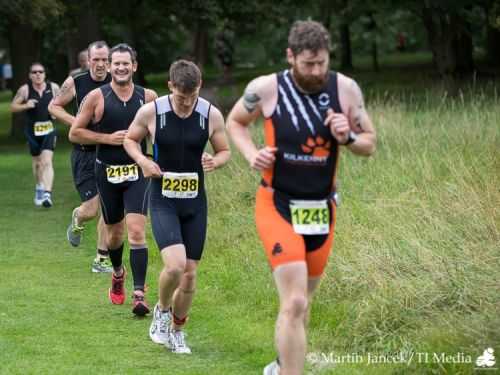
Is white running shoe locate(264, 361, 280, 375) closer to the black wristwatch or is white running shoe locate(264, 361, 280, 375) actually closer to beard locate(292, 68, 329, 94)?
the black wristwatch

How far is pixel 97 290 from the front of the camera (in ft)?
40.2

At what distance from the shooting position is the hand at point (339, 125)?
23.6 feet

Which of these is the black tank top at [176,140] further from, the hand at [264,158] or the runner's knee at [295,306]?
the runner's knee at [295,306]

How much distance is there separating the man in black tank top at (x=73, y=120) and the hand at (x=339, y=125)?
5503 mm

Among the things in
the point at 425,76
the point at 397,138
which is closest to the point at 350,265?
the point at 397,138

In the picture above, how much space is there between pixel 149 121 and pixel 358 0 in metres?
31.0

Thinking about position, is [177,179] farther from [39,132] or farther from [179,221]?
[39,132]

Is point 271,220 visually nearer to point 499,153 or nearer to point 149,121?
point 149,121

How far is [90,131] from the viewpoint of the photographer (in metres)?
11.0

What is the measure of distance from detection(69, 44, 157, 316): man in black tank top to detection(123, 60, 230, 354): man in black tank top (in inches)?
51.3

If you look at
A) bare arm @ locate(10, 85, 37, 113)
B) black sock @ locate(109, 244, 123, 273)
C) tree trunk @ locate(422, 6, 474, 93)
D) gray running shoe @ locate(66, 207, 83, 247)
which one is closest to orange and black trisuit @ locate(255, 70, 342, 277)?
black sock @ locate(109, 244, 123, 273)

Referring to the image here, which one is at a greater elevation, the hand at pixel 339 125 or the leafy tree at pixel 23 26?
the hand at pixel 339 125

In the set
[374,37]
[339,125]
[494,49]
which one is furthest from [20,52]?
[339,125]

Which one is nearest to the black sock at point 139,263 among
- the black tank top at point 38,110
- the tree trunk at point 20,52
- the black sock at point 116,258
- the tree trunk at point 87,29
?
the black sock at point 116,258
